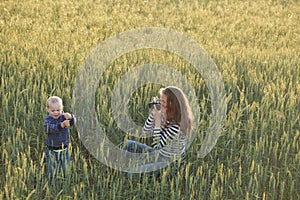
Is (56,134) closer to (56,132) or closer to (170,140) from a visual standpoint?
(56,132)

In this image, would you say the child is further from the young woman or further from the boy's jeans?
the young woman

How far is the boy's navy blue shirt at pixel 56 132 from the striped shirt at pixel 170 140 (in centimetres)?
63

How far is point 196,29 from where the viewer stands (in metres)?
7.60

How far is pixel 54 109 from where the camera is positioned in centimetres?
263

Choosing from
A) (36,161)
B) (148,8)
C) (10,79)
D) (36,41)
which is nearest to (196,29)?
(148,8)

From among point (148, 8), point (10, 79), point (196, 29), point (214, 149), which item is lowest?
point (214, 149)

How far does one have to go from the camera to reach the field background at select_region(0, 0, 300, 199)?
270 cm

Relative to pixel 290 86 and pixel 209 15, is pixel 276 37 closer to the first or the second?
pixel 209 15

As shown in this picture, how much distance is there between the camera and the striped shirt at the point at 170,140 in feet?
9.71

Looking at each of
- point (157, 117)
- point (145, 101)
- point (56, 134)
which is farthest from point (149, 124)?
point (56, 134)

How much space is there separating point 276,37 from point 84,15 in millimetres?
3337

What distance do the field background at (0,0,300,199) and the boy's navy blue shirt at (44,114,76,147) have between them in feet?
0.40

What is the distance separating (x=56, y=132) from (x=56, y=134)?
3 cm

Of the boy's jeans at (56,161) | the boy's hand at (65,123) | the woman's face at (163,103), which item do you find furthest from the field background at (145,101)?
the woman's face at (163,103)
